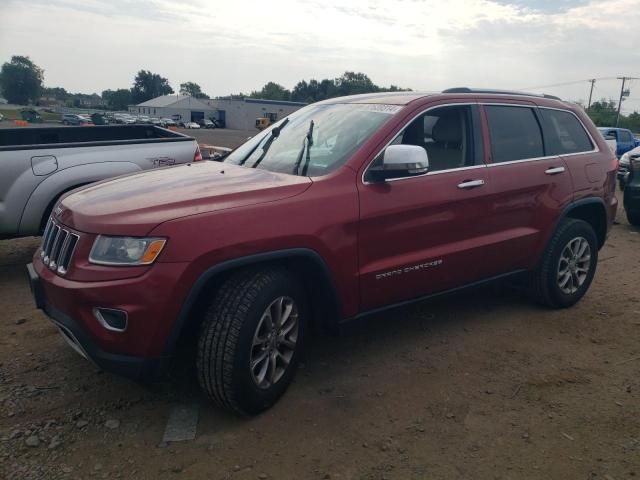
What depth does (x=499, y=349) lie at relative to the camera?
163 inches

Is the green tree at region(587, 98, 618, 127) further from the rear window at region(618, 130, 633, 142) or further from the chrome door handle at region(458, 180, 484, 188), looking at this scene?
the chrome door handle at region(458, 180, 484, 188)

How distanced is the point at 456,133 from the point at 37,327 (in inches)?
141

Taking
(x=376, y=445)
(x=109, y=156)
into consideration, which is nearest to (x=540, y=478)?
(x=376, y=445)

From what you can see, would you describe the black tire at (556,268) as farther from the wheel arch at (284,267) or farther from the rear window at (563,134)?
the wheel arch at (284,267)

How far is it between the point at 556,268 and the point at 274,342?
2.79 metres

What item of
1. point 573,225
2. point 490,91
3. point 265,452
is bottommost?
point 265,452

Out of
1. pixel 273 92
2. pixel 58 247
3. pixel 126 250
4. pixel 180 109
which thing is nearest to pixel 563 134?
pixel 126 250

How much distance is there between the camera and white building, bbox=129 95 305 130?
7319 cm

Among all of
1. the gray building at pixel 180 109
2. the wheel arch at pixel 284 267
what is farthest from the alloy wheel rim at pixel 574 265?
the gray building at pixel 180 109

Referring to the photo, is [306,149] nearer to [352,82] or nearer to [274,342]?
[274,342]

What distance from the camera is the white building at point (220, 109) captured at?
73188mm

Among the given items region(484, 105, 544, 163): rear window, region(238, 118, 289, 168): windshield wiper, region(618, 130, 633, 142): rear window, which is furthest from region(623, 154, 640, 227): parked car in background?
region(618, 130, 633, 142): rear window

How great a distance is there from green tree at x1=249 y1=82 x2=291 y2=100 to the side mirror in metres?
104

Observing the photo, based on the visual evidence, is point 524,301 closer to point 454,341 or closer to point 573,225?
point 573,225
